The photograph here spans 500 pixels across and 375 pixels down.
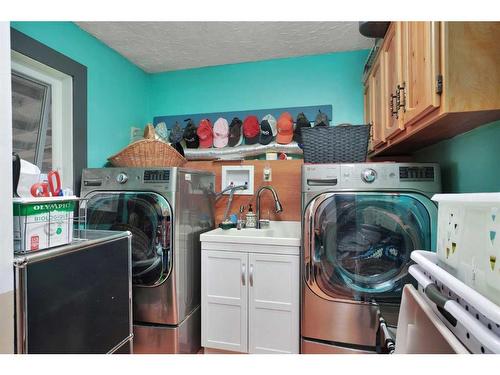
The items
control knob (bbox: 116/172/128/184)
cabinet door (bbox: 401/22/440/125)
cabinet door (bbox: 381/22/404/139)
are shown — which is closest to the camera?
cabinet door (bbox: 401/22/440/125)

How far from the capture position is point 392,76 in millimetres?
1543

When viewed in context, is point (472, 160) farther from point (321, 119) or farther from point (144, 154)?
point (144, 154)

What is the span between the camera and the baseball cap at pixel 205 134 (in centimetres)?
254

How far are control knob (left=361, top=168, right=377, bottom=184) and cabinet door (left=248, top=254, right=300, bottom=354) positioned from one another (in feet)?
2.13

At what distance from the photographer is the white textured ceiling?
1964mm

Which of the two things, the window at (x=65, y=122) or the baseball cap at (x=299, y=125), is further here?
the baseball cap at (x=299, y=125)

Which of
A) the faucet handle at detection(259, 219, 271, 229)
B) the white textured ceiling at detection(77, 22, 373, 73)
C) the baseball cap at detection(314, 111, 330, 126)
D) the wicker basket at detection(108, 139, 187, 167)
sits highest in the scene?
the white textured ceiling at detection(77, 22, 373, 73)

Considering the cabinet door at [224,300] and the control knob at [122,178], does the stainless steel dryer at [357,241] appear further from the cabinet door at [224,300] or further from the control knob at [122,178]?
the control knob at [122,178]

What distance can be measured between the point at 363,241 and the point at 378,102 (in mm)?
1022

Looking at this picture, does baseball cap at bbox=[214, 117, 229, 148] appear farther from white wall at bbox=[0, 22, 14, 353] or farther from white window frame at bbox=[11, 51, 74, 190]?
white wall at bbox=[0, 22, 14, 353]

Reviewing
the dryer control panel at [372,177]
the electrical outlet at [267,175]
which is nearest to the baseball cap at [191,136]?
the electrical outlet at [267,175]

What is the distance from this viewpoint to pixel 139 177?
5.88ft

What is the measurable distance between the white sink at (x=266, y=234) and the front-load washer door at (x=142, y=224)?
0.29 meters

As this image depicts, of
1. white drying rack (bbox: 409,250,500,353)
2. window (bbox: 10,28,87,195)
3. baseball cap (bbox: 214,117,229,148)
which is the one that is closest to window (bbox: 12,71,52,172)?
window (bbox: 10,28,87,195)
